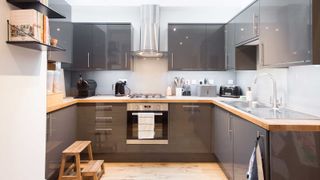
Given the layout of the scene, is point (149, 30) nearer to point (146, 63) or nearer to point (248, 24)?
point (146, 63)

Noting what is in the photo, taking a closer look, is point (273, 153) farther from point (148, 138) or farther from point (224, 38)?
point (224, 38)

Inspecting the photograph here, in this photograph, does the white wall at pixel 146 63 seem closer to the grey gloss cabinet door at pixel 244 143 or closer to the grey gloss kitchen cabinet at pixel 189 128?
the grey gloss kitchen cabinet at pixel 189 128

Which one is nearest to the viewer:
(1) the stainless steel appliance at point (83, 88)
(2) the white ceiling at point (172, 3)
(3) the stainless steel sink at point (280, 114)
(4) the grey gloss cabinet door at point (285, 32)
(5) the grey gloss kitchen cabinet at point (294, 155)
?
Answer: (5) the grey gloss kitchen cabinet at point (294, 155)

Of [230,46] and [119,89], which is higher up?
[230,46]

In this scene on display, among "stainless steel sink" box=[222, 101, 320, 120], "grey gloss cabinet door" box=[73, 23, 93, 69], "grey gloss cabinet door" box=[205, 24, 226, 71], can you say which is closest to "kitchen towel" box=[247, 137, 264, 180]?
"stainless steel sink" box=[222, 101, 320, 120]

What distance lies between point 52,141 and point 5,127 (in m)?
0.94

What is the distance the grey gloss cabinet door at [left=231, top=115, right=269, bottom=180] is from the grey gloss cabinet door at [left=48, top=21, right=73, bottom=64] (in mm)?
2185

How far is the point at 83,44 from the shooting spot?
3.88m

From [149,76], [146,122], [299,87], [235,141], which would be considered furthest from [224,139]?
[149,76]

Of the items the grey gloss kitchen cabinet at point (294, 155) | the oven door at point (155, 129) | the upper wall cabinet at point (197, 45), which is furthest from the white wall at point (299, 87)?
the oven door at point (155, 129)

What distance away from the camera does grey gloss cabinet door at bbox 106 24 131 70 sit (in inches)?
153

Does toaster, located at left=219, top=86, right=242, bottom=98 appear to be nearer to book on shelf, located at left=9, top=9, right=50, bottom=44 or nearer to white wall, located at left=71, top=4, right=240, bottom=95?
white wall, located at left=71, top=4, right=240, bottom=95

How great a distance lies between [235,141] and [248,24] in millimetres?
1377

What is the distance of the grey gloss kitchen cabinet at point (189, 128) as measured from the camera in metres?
3.59
